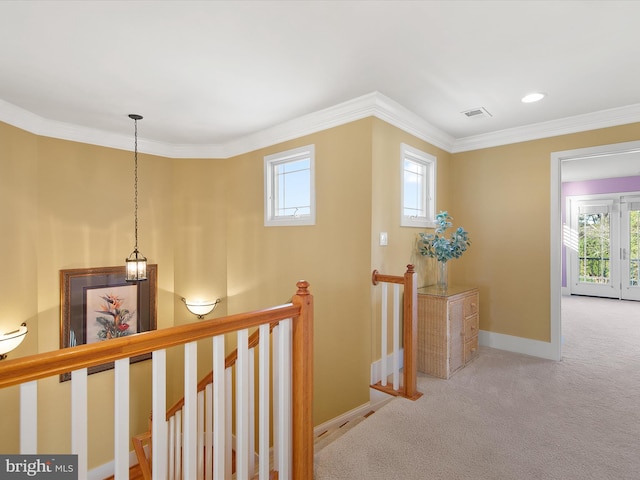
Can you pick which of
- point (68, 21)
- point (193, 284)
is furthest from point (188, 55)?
point (193, 284)

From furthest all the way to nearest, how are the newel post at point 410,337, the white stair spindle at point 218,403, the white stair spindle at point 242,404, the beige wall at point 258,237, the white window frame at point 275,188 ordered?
the white window frame at point 275,188 < the beige wall at point 258,237 < the newel post at point 410,337 < the white stair spindle at point 242,404 < the white stair spindle at point 218,403

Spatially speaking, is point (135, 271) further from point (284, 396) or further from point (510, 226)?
point (510, 226)

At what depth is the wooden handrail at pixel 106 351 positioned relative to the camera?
93 centimetres

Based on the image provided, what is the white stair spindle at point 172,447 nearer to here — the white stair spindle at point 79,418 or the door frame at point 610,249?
the white stair spindle at point 79,418

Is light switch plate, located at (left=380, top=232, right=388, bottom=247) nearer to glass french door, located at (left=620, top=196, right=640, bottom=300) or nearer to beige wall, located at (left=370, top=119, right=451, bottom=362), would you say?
beige wall, located at (left=370, top=119, right=451, bottom=362)

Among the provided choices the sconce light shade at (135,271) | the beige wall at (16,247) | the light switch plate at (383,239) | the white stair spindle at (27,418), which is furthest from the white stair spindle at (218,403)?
the beige wall at (16,247)

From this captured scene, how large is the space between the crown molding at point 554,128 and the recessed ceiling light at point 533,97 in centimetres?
67

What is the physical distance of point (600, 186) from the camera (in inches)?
264

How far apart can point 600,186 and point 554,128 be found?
471 cm

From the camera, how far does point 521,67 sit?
2.30 metres

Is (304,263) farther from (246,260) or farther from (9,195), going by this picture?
(9,195)

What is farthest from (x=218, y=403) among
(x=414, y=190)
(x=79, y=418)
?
(x=414, y=190)

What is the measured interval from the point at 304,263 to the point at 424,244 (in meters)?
1.26

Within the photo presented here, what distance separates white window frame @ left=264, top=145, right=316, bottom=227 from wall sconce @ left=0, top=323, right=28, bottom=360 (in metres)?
2.43
